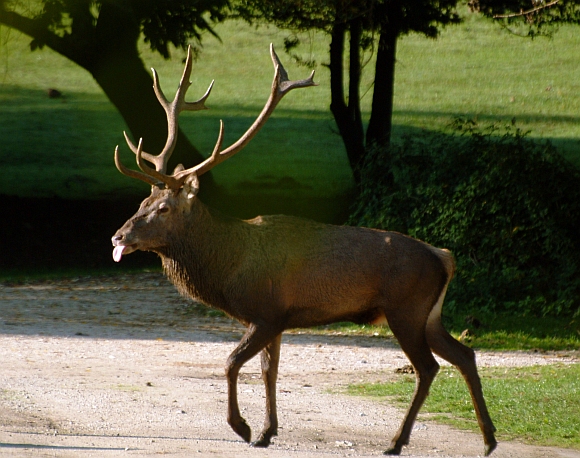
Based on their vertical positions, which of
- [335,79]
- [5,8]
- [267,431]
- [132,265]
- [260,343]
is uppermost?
[5,8]

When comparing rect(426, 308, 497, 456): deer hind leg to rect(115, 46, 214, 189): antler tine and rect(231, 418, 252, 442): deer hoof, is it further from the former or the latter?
rect(115, 46, 214, 189): antler tine

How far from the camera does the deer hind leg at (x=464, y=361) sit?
6594 mm

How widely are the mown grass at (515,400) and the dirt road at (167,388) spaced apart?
269 mm

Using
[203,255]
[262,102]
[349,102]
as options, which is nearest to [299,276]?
[203,255]

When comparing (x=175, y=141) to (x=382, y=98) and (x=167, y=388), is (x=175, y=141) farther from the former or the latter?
(x=382, y=98)

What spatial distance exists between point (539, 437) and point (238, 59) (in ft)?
81.4

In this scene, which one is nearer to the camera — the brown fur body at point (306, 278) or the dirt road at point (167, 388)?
the dirt road at point (167, 388)

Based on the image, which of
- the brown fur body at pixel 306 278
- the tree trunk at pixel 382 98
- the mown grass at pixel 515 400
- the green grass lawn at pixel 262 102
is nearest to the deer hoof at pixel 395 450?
the brown fur body at pixel 306 278

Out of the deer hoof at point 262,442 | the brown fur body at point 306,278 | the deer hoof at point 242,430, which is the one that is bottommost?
the deer hoof at point 262,442

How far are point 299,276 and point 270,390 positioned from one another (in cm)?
82

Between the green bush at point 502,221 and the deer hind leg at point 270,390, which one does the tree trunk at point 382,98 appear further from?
the deer hind leg at point 270,390

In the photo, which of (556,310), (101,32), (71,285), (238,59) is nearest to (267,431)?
(556,310)

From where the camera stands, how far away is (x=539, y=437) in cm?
714

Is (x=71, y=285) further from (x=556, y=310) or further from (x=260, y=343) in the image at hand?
(x=260, y=343)
